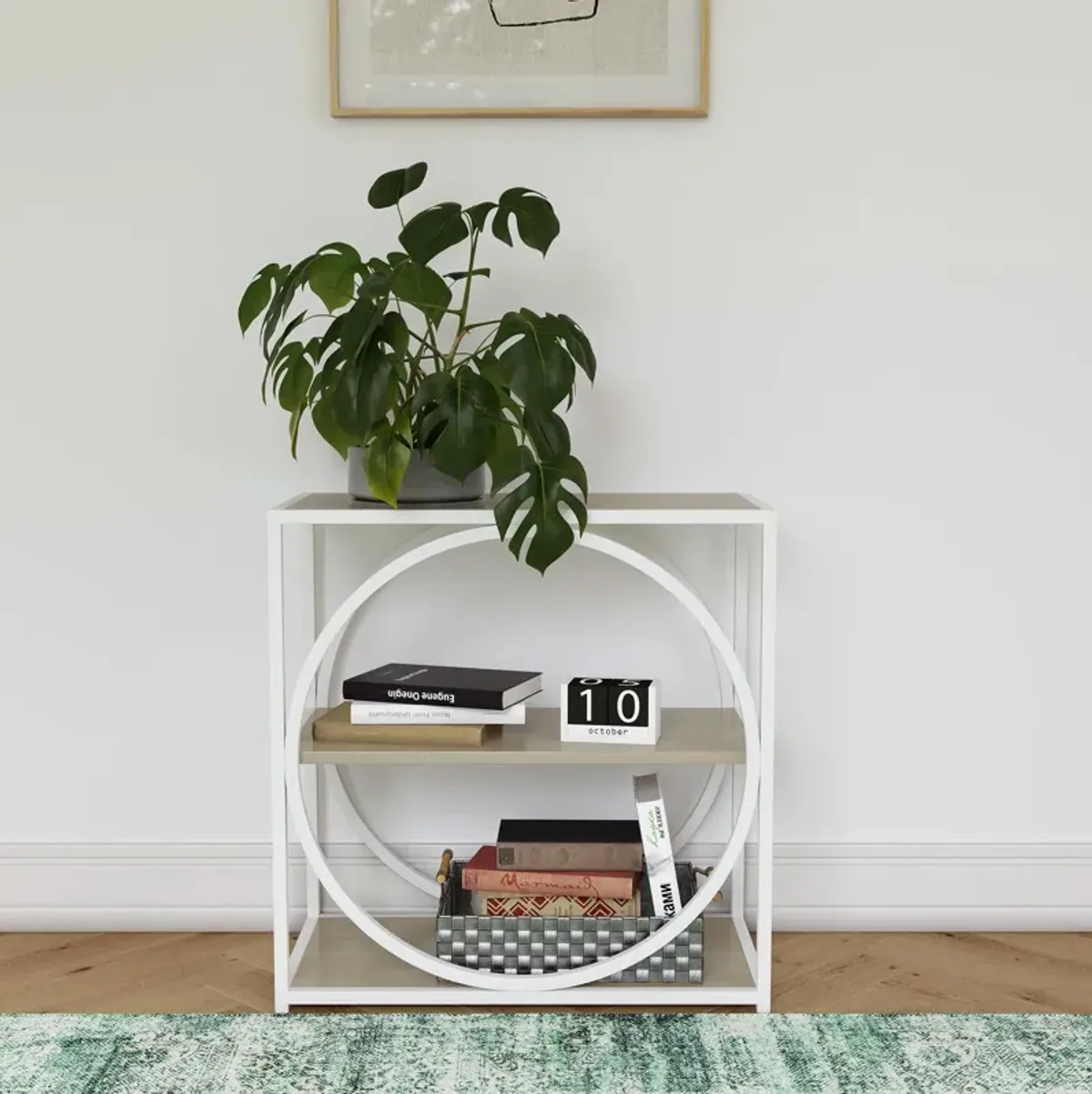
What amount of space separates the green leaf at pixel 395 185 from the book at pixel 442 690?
73 centimetres

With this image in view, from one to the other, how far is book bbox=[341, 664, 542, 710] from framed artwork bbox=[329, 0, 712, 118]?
96 cm

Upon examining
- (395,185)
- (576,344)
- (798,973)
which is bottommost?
(798,973)

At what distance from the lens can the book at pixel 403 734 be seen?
1.98 meters

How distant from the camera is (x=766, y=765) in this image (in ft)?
6.46

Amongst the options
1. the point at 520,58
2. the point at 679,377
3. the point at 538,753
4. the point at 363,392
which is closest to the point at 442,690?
the point at 538,753

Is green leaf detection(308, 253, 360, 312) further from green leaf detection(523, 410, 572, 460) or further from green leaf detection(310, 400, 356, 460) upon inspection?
green leaf detection(523, 410, 572, 460)

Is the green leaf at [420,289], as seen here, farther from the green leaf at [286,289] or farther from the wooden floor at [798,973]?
the wooden floor at [798,973]

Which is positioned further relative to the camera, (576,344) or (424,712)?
(424,712)

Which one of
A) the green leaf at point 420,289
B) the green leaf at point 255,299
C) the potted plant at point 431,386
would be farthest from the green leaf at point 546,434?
the green leaf at point 255,299

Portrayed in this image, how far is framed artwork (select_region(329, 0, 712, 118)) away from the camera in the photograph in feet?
7.22

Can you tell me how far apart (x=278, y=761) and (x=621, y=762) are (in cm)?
53

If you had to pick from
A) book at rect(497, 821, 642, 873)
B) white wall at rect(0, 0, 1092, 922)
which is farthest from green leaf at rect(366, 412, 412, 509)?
book at rect(497, 821, 642, 873)

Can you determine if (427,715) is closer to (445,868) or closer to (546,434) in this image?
(445,868)

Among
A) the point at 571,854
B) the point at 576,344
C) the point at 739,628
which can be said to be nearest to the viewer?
the point at 576,344
